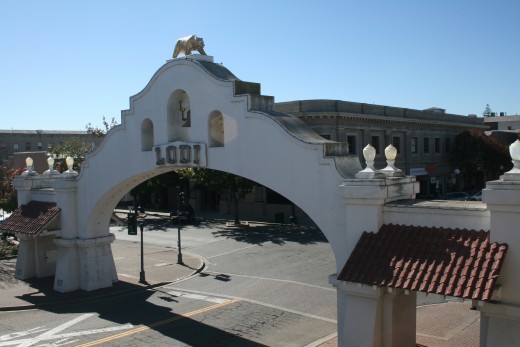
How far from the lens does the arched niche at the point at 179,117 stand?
1691 cm

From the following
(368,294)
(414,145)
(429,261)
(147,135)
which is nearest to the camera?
(429,261)

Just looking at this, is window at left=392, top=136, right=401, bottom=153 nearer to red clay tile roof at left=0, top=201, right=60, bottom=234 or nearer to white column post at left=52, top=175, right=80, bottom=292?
white column post at left=52, top=175, right=80, bottom=292

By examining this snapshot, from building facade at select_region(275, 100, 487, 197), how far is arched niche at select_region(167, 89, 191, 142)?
79.0ft

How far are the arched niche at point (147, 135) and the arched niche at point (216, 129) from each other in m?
3.04

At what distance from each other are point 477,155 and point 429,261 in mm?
48855

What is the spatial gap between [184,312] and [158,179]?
30522 millimetres

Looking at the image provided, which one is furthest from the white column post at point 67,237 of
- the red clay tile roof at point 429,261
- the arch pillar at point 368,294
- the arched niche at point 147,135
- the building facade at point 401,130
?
the building facade at point 401,130

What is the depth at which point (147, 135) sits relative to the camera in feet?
59.7

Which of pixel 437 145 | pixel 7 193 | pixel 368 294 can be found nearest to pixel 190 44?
pixel 368 294

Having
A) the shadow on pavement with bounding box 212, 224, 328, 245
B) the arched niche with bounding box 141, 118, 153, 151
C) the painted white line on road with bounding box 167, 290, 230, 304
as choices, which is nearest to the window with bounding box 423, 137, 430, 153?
the shadow on pavement with bounding box 212, 224, 328, 245

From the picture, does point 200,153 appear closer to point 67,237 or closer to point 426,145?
point 67,237

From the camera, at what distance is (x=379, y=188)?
11359mm

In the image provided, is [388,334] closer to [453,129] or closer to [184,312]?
[184,312]

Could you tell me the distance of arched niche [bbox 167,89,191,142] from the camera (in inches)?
666
